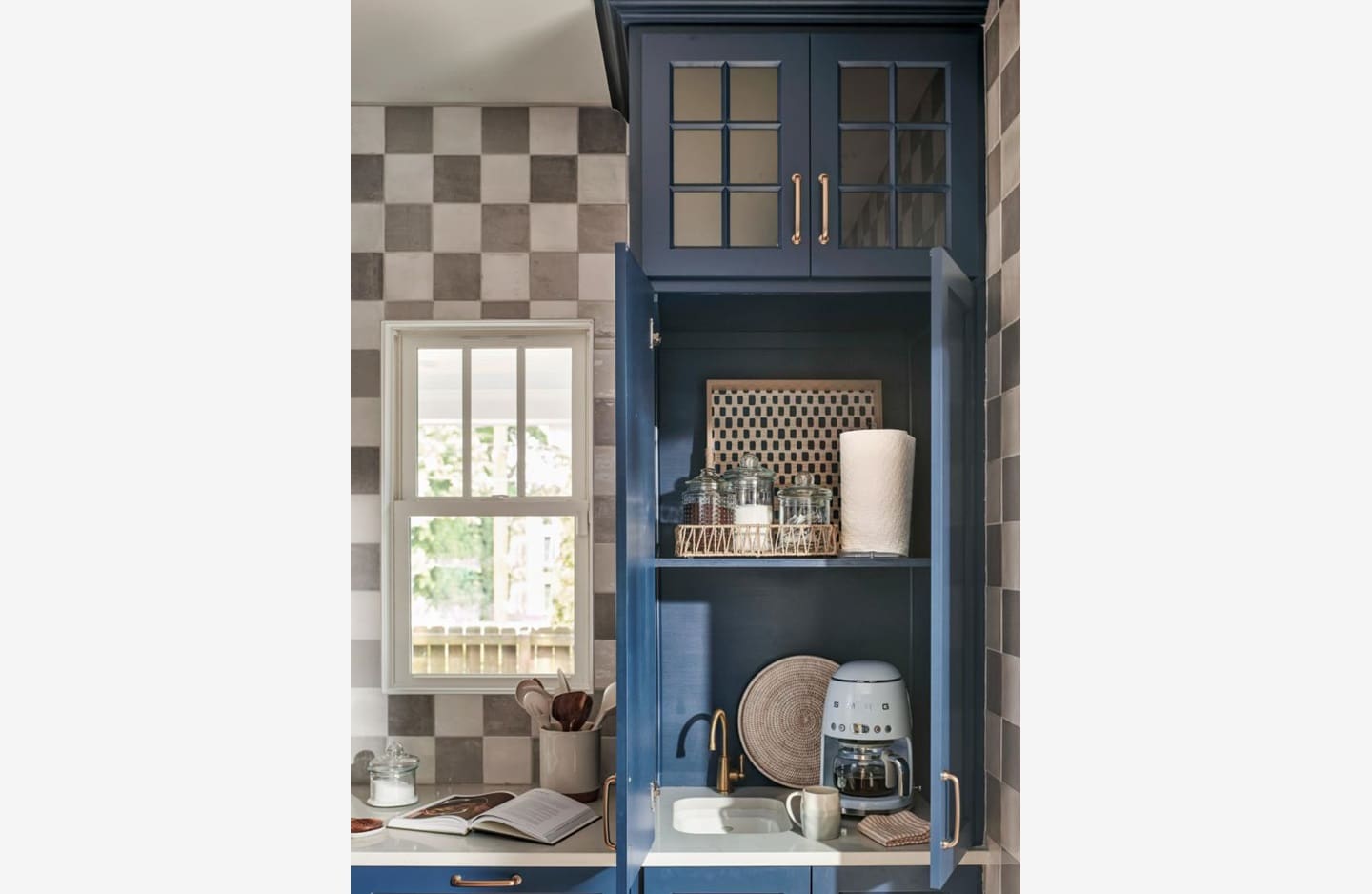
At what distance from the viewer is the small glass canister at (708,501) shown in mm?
2295

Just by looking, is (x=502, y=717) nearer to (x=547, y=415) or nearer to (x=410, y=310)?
(x=547, y=415)

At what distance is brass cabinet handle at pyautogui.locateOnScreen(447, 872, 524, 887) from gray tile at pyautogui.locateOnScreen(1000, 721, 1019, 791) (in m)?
0.93

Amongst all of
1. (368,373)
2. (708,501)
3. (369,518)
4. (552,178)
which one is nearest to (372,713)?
(369,518)

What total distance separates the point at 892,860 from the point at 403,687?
1.31 meters

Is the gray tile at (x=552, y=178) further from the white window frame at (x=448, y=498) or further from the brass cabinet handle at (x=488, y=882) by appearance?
the brass cabinet handle at (x=488, y=882)

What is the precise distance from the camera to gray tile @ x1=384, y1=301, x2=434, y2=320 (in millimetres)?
2715

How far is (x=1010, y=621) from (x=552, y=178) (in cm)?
157

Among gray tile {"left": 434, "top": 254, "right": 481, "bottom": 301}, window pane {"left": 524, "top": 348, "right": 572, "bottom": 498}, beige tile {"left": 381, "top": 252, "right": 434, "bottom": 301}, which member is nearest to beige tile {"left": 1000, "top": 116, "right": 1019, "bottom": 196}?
window pane {"left": 524, "top": 348, "right": 572, "bottom": 498}

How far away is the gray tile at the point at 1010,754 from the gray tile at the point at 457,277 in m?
1.61

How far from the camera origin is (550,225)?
8.91 ft

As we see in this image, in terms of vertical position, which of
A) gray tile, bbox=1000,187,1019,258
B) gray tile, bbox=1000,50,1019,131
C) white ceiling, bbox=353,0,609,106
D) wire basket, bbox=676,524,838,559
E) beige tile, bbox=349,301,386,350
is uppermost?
white ceiling, bbox=353,0,609,106

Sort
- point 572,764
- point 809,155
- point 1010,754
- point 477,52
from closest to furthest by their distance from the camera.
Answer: point 1010,754 < point 809,155 < point 477,52 < point 572,764

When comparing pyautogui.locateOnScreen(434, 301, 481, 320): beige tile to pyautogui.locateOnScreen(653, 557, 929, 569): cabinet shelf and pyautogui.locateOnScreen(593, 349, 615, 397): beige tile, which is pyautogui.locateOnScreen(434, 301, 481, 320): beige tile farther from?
pyautogui.locateOnScreen(653, 557, 929, 569): cabinet shelf
